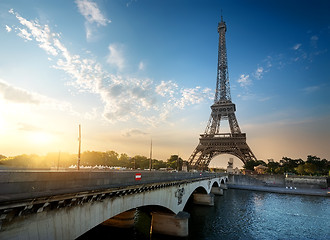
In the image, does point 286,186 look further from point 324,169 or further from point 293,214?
point 293,214

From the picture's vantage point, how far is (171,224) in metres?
24.0

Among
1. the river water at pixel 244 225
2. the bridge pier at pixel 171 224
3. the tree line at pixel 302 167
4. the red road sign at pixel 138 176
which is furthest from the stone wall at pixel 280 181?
the red road sign at pixel 138 176

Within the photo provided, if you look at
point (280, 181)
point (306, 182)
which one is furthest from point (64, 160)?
point (306, 182)

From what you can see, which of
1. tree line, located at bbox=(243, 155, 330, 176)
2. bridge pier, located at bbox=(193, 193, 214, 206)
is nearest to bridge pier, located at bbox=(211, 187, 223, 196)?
bridge pier, located at bbox=(193, 193, 214, 206)

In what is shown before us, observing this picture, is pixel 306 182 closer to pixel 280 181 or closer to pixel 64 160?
pixel 280 181

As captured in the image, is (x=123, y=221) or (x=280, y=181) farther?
(x=280, y=181)

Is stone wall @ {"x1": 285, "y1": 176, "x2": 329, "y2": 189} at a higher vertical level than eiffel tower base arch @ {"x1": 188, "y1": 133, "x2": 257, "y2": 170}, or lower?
lower

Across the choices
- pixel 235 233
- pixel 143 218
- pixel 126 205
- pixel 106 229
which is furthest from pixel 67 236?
pixel 143 218

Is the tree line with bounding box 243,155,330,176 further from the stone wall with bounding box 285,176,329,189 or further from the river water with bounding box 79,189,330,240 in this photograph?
the river water with bounding box 79,189,330,240

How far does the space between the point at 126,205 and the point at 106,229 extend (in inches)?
623

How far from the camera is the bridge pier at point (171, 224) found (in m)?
23.9

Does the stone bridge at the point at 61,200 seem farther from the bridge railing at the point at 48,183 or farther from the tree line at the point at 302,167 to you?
Result: the tree line at the point at 302,167

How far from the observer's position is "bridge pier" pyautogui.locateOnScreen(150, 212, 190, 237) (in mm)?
23859

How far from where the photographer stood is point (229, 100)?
335 feet
